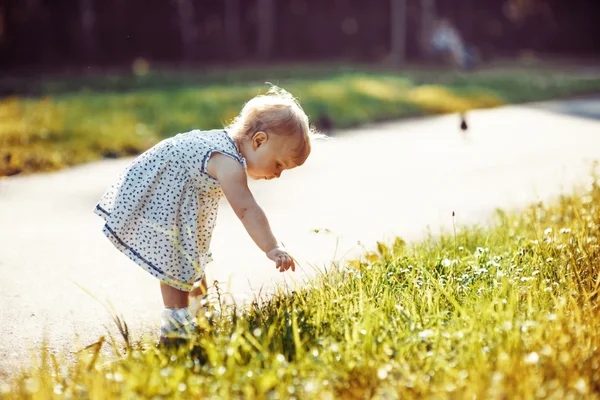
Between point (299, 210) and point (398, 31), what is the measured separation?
16.5m

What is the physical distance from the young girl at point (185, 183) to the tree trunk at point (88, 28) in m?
15.4

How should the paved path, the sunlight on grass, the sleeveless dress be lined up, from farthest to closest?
the sunlight on grass → the paved path → the sleeveless dress

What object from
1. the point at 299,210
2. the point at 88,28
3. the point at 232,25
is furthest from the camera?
the point at 232,25

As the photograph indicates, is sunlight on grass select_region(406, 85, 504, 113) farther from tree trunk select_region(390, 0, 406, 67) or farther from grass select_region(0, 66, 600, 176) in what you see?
tree trunk select_region(390, 0, 406, 67)

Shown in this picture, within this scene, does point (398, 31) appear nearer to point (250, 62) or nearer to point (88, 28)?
point (250, 62)

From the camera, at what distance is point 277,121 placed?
2902 mm

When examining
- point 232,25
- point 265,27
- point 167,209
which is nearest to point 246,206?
point 167,209

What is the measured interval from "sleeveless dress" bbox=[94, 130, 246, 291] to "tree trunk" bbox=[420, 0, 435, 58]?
19.5 meters

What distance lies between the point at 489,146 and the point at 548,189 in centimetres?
217

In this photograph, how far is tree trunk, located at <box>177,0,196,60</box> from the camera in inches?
762

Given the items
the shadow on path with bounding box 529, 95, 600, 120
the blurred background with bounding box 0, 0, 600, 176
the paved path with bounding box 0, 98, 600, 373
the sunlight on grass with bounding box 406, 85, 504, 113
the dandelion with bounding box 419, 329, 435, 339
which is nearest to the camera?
the dandelion with bounding box 419, 329, 435, 339

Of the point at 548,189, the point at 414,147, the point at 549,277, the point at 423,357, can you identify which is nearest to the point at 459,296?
the point at 549,277

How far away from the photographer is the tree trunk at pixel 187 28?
63.5 ft

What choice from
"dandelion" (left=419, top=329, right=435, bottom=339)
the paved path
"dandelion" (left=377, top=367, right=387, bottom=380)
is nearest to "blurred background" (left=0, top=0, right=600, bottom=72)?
the paved path
